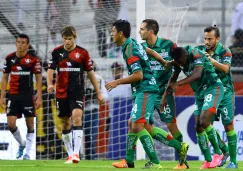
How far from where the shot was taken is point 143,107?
35.3 ft

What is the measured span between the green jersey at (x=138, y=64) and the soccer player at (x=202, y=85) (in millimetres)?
386

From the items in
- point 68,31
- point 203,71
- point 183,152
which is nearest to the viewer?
point 183,152

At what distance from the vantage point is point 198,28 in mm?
19391

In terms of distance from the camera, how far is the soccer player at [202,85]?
36.3ft

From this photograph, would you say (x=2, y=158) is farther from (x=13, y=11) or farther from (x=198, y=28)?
(x=198, y=28)

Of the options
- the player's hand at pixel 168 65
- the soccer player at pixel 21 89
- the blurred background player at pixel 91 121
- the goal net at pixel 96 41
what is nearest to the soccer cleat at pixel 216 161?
the player's hand at pixel 168 65

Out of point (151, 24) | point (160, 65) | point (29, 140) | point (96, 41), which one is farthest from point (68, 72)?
point (96, 41)

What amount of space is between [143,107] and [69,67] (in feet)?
10.0

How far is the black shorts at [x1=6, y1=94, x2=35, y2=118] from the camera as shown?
594 inches

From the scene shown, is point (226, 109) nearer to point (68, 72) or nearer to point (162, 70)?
point (162, 70)

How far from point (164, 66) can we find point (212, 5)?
756cm

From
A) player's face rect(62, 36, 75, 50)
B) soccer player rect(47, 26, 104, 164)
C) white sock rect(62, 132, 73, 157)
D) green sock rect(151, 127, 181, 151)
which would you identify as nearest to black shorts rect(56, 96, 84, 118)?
soccer player rect(47, 26, 104, 164)

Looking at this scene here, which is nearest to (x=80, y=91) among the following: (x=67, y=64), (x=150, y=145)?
(x=67, y=64)

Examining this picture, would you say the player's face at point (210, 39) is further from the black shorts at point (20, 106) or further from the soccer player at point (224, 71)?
the black shorts at point (20, 106)
